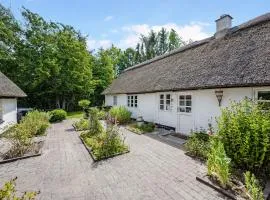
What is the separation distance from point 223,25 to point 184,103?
19.6ft

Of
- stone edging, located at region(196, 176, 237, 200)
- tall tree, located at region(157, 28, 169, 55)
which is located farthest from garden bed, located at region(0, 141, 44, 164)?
tall tree, located at region(157, 28, 169, 55)

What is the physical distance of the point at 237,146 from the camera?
5820 millimetres

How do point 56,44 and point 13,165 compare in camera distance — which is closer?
point 13,165

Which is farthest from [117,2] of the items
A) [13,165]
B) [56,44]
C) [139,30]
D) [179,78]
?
[139,30]

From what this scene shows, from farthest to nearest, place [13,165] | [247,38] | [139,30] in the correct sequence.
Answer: [139,30] → [247,38] → [13,165]

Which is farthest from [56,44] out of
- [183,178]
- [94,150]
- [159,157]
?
[183,178]

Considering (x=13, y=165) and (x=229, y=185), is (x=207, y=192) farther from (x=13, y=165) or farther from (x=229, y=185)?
(x=13, y=165)

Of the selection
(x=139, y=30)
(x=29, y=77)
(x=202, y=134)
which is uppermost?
(x=139, y=30)

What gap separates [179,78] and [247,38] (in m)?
3.97

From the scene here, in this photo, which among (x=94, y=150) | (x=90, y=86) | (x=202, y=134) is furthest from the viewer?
(x=90, y=86)

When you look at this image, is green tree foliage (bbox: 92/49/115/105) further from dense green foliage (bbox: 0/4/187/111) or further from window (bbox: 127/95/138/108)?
window (bbox: 127/95/138/108)

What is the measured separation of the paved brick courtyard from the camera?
4.87 meters

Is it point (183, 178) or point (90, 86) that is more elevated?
point (90, 86)

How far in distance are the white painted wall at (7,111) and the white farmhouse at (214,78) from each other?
9750mm
